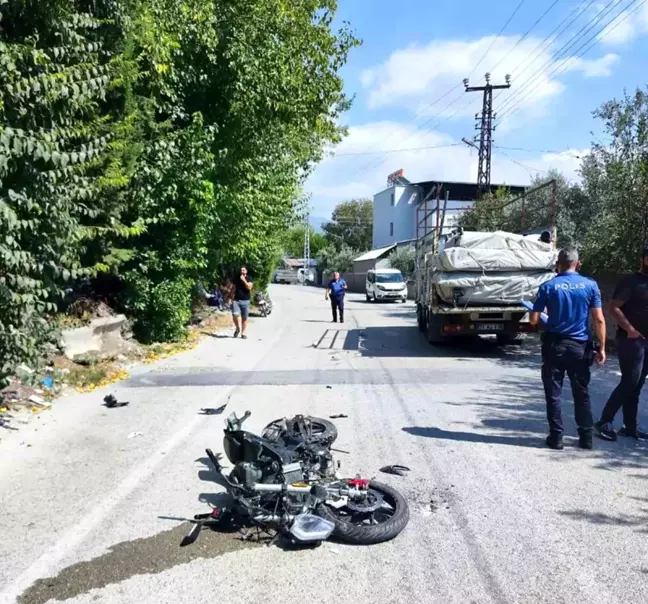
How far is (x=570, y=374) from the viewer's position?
6.04 m

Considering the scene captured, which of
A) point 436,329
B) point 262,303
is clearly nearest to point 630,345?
point 436,329

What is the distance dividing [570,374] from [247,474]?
11.3 feet

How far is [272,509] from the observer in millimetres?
4242

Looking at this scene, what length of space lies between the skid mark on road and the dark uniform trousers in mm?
3348

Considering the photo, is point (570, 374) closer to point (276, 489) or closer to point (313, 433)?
point (313, 433)

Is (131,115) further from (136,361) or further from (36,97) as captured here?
(36,97)

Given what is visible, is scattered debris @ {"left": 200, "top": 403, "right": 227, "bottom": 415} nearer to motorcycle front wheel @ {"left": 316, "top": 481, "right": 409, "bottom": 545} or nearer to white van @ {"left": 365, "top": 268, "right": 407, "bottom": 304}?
motorcycle front wheel @ {"left": 316, "top": 481, "right": 409, "bottom": 545}

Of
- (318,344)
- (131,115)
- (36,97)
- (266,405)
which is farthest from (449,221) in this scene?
(36,97)

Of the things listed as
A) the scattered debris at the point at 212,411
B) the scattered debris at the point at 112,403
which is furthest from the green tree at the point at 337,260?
the scattered debris at the point at 212,411

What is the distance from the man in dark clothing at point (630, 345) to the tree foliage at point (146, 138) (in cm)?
579

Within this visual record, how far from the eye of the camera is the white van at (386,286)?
3594cm

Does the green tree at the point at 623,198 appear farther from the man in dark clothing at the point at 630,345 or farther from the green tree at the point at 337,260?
the green tree at the point at 337,260

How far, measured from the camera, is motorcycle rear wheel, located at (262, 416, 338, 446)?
17.7 ft

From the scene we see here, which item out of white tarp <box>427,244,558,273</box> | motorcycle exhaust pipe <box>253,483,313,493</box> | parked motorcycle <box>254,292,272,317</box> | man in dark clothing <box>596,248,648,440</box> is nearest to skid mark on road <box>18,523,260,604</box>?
motorcycle exhaust pipe <box>253,483,313,493</box>
